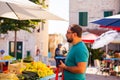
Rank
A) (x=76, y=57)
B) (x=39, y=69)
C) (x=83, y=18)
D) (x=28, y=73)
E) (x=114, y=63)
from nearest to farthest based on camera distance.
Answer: (x=76, y=57)
(x=28, y=73)
(x=39, y=69)
(x=114, y=63)
(x=83, y=18)

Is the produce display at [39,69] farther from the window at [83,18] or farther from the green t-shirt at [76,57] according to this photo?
the window at [83,18]

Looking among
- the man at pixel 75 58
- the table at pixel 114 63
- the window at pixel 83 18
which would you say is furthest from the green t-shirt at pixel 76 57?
the window at pixel 83 18

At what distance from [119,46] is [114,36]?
18315mm

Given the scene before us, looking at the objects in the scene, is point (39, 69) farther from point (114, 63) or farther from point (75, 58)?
point (114, 63)

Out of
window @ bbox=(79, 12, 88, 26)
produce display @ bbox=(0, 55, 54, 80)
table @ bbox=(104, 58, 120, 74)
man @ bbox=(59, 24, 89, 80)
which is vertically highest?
window @ bbox=(79, 12, 88, 26)

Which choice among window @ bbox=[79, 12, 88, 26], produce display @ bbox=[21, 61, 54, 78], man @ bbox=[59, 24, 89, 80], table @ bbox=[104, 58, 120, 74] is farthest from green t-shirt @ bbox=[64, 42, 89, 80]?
window @ bbox=[79, 12, 88, 26]

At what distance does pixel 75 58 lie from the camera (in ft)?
20.3

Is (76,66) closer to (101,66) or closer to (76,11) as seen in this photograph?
(101,66)

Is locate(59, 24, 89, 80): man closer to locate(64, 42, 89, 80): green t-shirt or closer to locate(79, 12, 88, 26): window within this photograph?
locate(64, 42, 89, 80): green t-shirt

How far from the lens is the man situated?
6102mm

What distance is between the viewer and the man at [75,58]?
6102 mm

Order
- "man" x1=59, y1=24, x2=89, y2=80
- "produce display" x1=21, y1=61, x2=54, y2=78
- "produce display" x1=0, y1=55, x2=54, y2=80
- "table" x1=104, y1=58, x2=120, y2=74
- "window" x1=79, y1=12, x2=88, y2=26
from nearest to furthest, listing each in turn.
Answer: "man" x1=59, y1=24, x2=89, y2=80 < "produce display" x1=0, y1=55, x2=54, y2=80 < "produce display" x1=21, y1=61, x2=54, y2=78 < "table" x1=104, y1=58, x2=120, y2=74 < "window" x1=79, y1=12, x2=88, y2=26

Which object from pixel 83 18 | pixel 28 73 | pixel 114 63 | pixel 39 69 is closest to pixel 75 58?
pixel 28 73

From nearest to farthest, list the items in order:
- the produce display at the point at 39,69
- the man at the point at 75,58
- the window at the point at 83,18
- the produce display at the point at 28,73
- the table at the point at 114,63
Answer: the man at the point at 75,58 < the produce display at the point at 28,73 < the produce display at the point at 39,69 < the table at the point at 114,63 < the window at the point at 83,18
